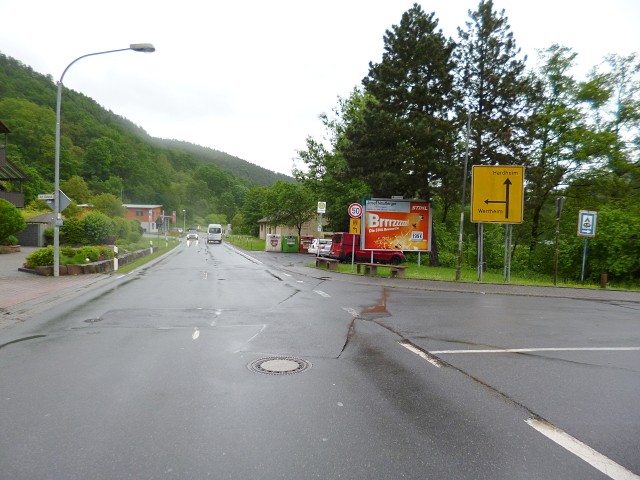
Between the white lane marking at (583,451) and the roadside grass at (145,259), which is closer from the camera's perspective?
the white lane marking at (583,451)

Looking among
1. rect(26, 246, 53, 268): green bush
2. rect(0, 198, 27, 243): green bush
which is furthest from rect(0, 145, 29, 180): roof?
rect(26, 246, 53, 268): green bush

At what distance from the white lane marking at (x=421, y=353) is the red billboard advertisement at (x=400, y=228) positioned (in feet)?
54.2

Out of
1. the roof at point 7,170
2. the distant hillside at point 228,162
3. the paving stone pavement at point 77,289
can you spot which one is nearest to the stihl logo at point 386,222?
the paving stone pavement at point 77,289

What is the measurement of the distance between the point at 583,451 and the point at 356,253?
2308 centimetres

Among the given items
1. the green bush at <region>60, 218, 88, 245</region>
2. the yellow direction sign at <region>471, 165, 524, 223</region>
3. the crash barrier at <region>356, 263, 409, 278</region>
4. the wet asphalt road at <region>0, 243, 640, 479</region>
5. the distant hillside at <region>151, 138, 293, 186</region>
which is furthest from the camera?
the distant hillside at <region>151, 138, 293, 186</region>

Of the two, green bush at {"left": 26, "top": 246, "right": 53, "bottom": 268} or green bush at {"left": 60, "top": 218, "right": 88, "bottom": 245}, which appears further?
green bush at {"left": 60, "top": 218, "right": 88, "bottom": 245}

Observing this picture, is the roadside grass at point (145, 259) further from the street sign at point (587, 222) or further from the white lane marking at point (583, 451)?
the street sign at point (587, 222)

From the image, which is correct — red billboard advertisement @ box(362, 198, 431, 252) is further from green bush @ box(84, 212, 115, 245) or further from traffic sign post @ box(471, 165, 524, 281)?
green bush @ box(84, 212, 115, 245)

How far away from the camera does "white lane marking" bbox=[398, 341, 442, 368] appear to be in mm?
5656

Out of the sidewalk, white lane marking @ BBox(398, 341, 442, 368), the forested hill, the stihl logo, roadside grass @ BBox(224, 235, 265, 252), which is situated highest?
the forested hill

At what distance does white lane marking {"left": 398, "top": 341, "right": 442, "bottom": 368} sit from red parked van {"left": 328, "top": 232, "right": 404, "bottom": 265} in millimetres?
19466

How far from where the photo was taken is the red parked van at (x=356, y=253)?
86.7 feet

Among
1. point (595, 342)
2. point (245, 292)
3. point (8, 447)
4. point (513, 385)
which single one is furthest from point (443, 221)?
point (8, 447)

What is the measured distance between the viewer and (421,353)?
616 centimetres
